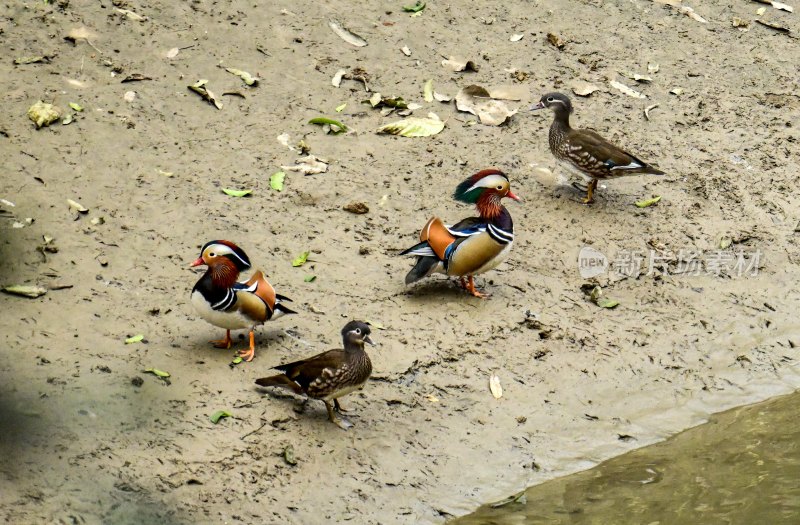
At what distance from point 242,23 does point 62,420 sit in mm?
5513

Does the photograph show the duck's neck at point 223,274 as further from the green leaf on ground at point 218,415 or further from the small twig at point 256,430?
the small twig at point 256,430

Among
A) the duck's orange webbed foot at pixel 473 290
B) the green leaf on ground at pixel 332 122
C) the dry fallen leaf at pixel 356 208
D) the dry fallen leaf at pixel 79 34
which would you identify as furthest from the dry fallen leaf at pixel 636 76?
the dry fallen leaf at pixel 79 34

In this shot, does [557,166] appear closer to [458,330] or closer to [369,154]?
[369,154]

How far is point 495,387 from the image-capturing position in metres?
7.61

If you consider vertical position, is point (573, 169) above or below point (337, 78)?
above

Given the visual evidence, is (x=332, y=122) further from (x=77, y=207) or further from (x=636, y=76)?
(x=636, y=76)

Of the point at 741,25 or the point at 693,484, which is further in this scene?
the point at 741,25

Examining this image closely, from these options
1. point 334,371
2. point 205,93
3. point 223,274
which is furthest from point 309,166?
point 334,371

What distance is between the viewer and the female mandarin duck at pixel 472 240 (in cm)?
813

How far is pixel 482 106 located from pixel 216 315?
439 cm

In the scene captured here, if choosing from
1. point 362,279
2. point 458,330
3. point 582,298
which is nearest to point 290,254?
point 362,279

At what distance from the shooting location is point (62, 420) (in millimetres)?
6586

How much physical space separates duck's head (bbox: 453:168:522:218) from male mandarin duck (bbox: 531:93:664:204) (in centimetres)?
138

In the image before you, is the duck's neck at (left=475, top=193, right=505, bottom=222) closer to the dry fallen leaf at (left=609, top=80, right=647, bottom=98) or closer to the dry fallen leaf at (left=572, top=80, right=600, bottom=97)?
the dry fallen leaf at (left=572, top=80, right=600, bottom=97)
